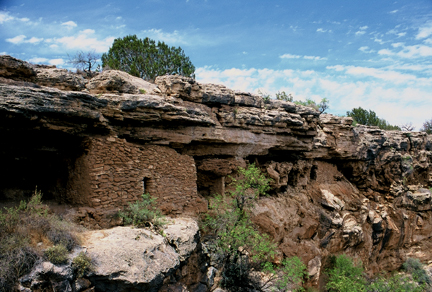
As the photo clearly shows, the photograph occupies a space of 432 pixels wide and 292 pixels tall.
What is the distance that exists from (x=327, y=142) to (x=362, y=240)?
4.52 m

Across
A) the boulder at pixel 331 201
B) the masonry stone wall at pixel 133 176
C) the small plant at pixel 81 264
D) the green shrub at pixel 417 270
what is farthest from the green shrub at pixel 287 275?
the green shrub at pixel 417 270

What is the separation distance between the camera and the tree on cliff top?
17734 millimetres

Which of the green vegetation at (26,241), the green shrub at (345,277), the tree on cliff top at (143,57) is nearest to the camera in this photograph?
the green vegetation at (26,241)

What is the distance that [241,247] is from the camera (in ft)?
31.0

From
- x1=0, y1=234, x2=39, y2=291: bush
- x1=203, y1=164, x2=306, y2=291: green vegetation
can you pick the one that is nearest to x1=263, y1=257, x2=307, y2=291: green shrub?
x1=203, y1=164, x2=306, y2=291: green vegetation

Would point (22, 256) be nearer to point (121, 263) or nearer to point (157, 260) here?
Answer: point (121, 263)

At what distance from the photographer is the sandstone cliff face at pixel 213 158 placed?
7.43m

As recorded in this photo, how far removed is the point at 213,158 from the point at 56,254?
663cm

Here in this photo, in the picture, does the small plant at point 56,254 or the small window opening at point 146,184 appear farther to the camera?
the small window opening at point 146,184

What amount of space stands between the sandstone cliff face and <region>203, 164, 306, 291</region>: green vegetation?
→ 0.76 m

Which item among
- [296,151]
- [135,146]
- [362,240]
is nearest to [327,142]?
[296,151]

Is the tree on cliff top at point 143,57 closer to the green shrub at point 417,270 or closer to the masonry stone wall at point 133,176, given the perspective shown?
the masonry stone wall at point 133,176

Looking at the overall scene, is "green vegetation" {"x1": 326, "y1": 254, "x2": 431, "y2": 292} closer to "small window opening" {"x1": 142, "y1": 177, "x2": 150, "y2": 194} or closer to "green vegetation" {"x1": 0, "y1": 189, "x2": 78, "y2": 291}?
"small window opening" {"x1": 142, "y1": 177, "x2": 150, "y2": 194}

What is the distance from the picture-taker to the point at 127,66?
17531mm
